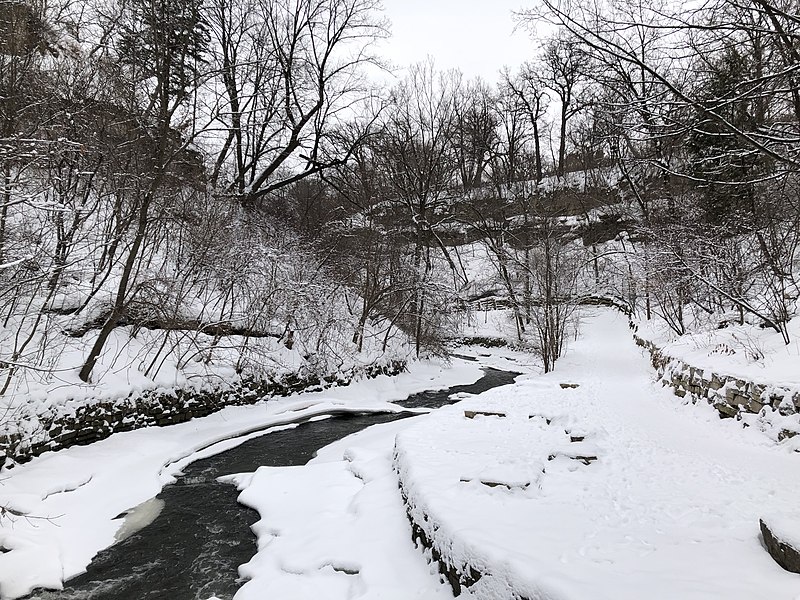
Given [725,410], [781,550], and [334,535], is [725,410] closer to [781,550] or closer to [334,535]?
[781,550]

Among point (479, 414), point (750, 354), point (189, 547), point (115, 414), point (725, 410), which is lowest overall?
point (189, 547)

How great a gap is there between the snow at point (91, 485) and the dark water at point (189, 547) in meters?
0.25

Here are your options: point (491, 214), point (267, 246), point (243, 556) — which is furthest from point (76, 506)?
point (491, 214)

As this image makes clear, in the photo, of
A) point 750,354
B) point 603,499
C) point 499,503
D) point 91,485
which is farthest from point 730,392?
point 91,485

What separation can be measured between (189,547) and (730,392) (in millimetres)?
7180

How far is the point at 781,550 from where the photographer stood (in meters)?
2.83

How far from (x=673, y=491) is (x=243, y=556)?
4.52 m

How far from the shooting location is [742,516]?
12.0 feet

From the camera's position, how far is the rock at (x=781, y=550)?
8.87ft

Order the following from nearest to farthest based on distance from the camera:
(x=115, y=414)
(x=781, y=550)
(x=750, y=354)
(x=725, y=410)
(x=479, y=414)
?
1. (x=781, y=550)
2. (x=725, y=410)
3. (x=750, y=354)
4. (x=479, y=414)
5. (x=115, y=414)

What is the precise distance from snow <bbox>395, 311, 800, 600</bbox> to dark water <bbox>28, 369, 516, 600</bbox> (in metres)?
2.11

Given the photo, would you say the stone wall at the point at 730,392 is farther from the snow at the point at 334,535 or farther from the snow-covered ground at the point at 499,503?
the snow at the point at 334,535

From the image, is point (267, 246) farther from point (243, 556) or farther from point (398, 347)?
point (243, 556)

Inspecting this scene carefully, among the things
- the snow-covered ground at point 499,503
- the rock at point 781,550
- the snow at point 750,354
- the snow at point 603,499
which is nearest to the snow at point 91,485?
the snow-covered ground at point 499,503
